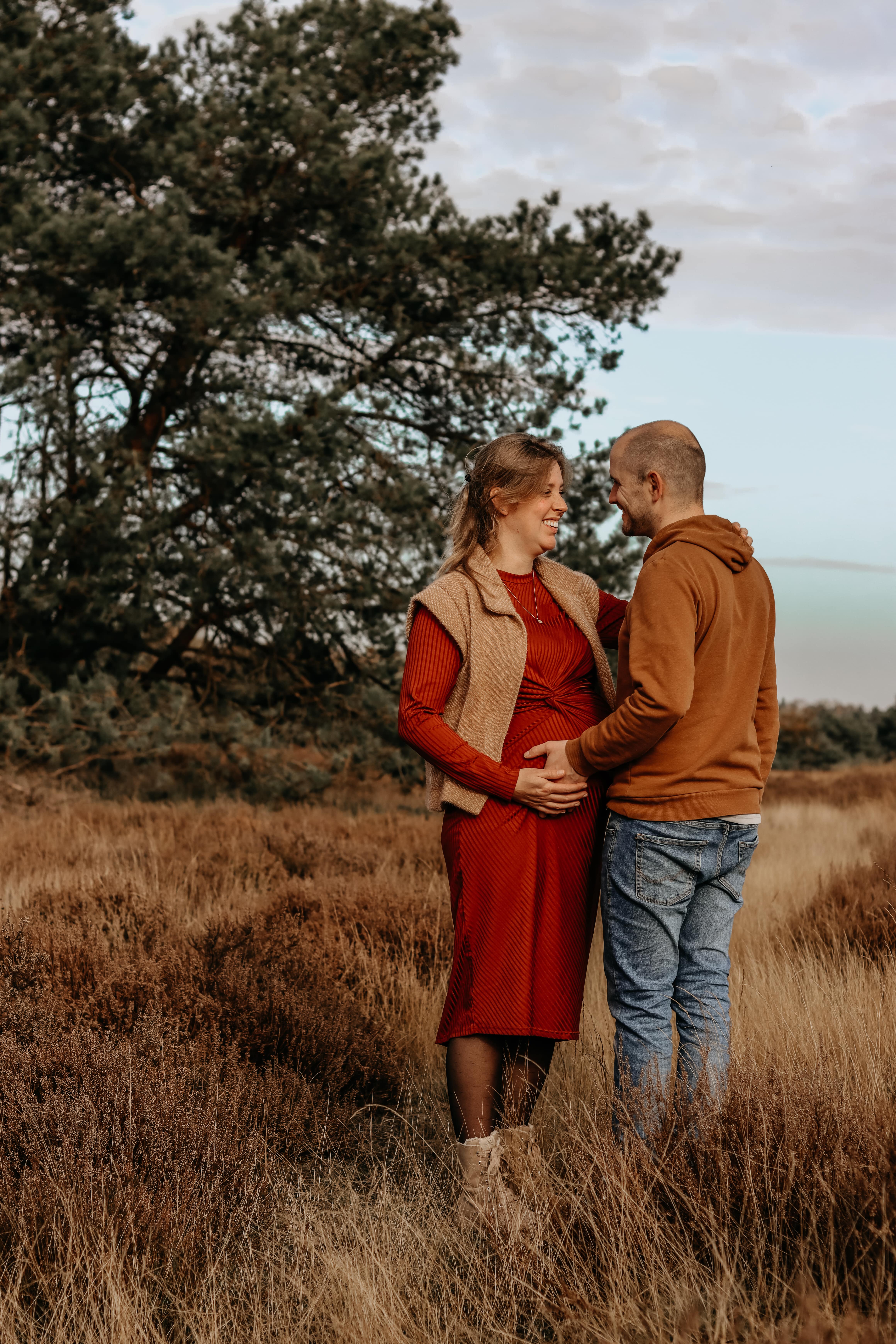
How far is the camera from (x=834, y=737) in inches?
1331

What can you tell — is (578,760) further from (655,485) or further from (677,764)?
(655,485)

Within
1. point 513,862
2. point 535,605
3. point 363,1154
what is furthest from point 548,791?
point 363,1154

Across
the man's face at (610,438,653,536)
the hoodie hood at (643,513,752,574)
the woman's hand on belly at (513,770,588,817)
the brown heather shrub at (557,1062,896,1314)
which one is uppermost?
the man's face at (610,438,653,536)

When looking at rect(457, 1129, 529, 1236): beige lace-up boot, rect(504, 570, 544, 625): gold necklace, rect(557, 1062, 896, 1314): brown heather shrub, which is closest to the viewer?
rect(557, 1062, 896, 1314): brown heather shrub

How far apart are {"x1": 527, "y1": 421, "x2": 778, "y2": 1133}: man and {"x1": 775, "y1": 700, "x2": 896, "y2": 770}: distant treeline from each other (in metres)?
28.9

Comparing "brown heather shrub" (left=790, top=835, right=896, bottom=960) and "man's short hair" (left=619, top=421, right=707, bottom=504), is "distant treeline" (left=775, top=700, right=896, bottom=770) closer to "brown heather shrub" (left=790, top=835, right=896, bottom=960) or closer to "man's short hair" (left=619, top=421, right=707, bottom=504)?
"brown heather shrub" (left=790, top=835, right=896, bottom=960)

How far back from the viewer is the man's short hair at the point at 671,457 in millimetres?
2617

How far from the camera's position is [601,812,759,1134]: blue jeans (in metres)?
2.52

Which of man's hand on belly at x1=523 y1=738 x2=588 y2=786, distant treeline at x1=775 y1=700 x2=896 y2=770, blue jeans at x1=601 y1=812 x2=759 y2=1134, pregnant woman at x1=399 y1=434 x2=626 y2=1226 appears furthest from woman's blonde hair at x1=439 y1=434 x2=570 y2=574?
distant treeline at x1=775 y1=700 x2=896 y2=770

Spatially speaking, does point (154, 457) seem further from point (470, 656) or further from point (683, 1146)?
point (683, 1146)

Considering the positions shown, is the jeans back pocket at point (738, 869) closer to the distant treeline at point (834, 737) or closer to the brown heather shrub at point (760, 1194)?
the brown heather shrub at point (760, 1194)

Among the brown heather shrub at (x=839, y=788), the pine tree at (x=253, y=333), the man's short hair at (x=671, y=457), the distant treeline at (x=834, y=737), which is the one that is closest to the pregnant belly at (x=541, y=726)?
the man's short hair at (x=671, y=457)

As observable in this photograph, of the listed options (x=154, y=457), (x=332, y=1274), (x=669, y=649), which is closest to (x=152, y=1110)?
(x=332, y=1274)

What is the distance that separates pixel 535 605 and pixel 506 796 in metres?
0.56
